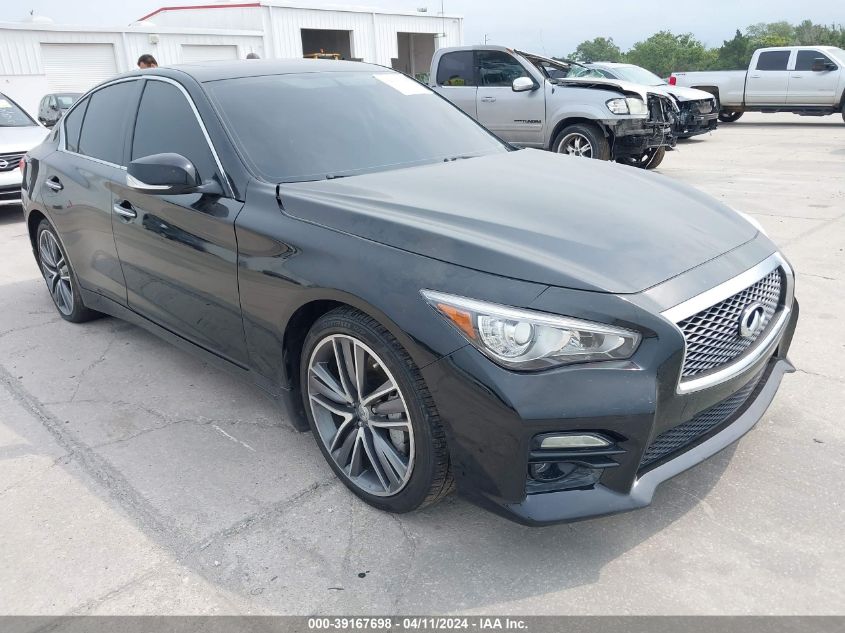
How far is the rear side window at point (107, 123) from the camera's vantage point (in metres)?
3.99

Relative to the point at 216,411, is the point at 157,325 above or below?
above

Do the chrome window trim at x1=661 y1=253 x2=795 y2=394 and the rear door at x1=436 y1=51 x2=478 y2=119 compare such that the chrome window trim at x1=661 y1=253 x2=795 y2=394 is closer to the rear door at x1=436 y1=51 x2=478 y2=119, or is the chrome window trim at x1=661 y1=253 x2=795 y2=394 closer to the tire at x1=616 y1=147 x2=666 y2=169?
the tire at x1=616 y1=147 x2=666 y2=169

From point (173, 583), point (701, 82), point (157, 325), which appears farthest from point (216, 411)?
point (701, 82)

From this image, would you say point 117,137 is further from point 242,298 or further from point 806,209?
point 806,209

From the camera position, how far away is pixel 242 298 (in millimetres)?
3020

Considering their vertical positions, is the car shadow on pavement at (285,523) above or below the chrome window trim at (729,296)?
below

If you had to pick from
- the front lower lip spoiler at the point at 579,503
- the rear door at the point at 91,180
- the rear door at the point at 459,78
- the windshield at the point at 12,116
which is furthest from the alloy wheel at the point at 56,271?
the rear door at the point at 459,78

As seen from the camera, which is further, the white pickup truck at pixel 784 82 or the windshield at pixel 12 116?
the white pickup truck at pixel 784 82

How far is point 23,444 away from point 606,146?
8.26m

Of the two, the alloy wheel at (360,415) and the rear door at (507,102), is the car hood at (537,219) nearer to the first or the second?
the alloy wheel at (360,415)

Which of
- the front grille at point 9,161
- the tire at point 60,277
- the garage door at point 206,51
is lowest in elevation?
the tire at point 60,277

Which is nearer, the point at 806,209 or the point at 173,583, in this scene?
the point at 173,583

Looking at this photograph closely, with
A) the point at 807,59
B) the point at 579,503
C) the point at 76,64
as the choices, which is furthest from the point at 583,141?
the point at 76,64

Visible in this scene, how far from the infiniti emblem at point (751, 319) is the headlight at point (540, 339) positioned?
1.80 ft
